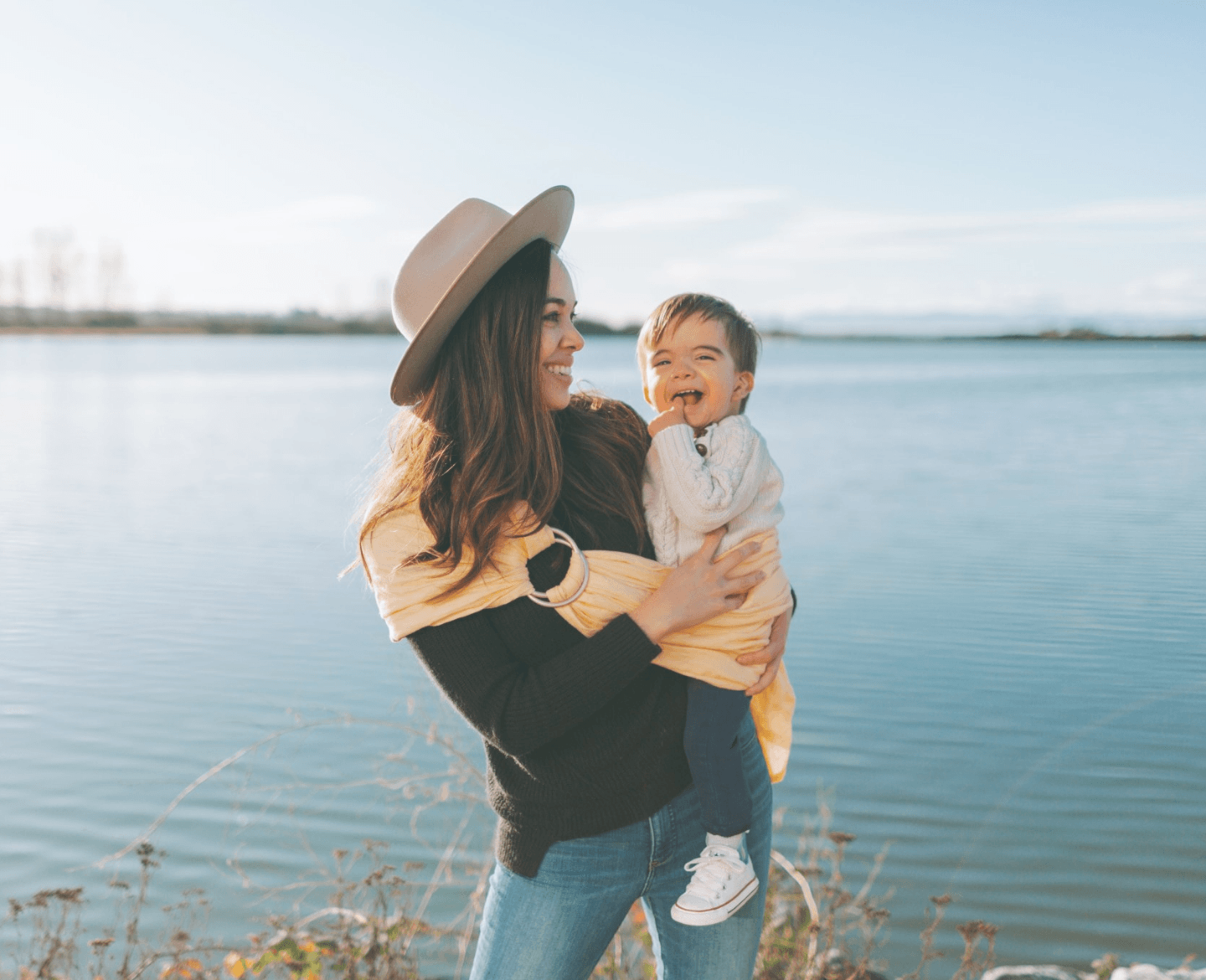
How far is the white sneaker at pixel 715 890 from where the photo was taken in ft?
6.24

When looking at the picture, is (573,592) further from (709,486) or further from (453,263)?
(453,263)

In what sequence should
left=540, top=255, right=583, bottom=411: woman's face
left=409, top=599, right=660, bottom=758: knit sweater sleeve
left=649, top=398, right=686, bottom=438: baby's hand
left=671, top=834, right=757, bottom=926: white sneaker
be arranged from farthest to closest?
left=649, top=398, right=686, bottom=438: baby's hand → left=540, top=255, right=583, bottom=411: woman's face → left=671, top=834, right=757, bottom=926: white sneaker → left=409, top=599, right=660, bottom=758: knit sweater sleeve

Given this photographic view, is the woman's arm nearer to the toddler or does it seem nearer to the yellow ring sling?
the yellow ring sling

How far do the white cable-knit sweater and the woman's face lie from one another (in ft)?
0.75

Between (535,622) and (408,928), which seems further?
(408,928)

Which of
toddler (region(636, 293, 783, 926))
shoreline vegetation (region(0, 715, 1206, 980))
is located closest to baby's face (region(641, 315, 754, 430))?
toddler (region(636, 293, 783, 926))

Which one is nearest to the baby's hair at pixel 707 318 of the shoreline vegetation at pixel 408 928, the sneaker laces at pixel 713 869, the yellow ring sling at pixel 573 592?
the yellow ring sling at pixel 573 592

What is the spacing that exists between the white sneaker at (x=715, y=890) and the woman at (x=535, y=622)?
0.06 meters

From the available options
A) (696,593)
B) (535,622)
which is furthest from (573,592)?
(696,593)

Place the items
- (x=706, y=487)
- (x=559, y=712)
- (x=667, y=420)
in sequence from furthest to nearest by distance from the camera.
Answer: (x=667, y=420) → (x=706, y=487) → (x=559, y=712)

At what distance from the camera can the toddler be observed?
76.8 inches

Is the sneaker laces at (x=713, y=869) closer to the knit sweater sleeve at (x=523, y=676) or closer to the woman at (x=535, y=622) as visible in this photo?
the woman at (x=535, y=622)

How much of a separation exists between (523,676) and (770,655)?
535 millimetres

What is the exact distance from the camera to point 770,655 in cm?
→ 209
